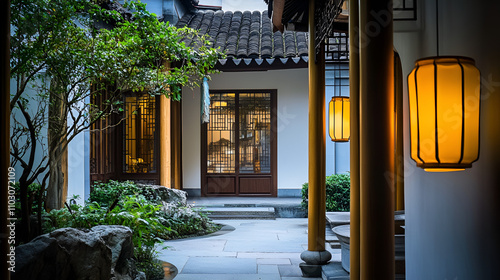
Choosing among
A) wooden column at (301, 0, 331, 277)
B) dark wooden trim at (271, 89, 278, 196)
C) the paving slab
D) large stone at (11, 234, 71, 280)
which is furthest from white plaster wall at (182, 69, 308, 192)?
large stone at (11, 234, 71, 280)

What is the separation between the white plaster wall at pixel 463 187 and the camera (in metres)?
2.43

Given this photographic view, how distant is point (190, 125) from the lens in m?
13.1

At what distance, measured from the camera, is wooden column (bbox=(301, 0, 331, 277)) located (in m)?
5.57

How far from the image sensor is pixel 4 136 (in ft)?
7.88

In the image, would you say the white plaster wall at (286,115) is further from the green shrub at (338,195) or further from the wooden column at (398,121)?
the wooden column at (398,121)

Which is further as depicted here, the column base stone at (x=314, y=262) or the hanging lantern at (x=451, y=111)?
the column base stone at (x=314, y=262)

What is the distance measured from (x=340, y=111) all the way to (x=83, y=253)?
3.81 m

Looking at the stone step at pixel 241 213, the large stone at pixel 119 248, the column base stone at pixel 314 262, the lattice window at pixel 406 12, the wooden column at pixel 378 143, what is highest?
the lattice window at pixel 406 12

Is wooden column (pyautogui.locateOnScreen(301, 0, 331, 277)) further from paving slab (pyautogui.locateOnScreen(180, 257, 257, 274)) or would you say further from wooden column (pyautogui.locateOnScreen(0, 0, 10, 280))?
wooden column (pyautogui.locateOnScreen(0, 0, 10, 280))

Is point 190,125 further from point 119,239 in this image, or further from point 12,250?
point 12,250

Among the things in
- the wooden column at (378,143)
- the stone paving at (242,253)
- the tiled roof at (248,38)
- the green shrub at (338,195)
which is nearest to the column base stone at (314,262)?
the stone paving at (242,253)

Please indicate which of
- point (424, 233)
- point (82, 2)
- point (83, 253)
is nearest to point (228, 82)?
point (82, 2)

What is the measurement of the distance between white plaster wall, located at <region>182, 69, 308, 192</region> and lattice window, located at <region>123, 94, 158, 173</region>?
1.51m

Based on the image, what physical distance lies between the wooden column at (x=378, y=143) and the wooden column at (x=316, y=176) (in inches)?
113
